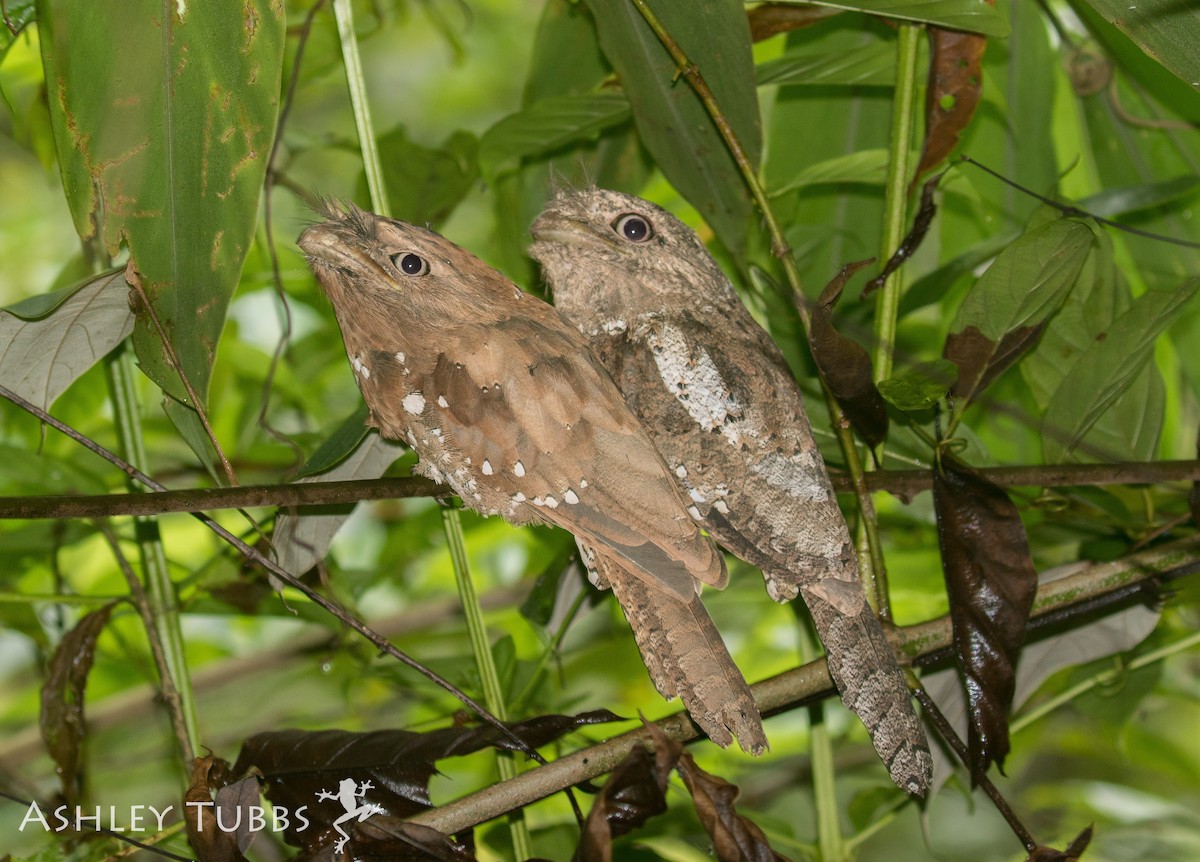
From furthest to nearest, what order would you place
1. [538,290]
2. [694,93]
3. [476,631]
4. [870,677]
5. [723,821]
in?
1. [538,290]
2. [694,93]
3. [476,631]
4. [870,677]
5. [723,821]

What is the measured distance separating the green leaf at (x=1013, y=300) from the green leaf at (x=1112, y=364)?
0.37 ft

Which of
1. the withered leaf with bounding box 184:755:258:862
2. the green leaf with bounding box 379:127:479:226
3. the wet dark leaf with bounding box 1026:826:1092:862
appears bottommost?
the wet dark leaf with bounding box 1026:826:1092:862

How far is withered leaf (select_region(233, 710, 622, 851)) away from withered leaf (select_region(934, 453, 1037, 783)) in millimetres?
500

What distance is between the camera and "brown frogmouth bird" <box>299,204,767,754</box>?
Result: 42.9 inches

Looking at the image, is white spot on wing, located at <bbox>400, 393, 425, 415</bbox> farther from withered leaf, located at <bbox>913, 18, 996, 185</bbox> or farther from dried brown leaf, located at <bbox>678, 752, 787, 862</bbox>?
withered leaf, located at <bbox>913, 18, 996, 185</bbox>

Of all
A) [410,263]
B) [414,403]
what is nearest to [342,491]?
[414,403]

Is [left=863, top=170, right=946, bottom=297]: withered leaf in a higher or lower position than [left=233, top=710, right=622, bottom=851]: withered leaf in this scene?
higher

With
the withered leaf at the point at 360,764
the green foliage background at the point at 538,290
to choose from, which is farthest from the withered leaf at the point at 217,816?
the green foliage background at the point at 538,290

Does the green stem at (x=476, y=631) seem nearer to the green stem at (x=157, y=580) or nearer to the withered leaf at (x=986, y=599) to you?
the green stem at (x=157, y=580)

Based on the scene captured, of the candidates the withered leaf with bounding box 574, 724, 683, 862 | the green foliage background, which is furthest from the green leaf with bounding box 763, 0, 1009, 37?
the withered leaf with bounding box 574, 724, 683, 862

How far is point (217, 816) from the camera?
107 cm

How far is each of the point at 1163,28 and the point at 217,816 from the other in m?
1.37

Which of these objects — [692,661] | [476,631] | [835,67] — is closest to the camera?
[692,661]

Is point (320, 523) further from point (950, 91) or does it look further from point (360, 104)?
point (950, 91)
